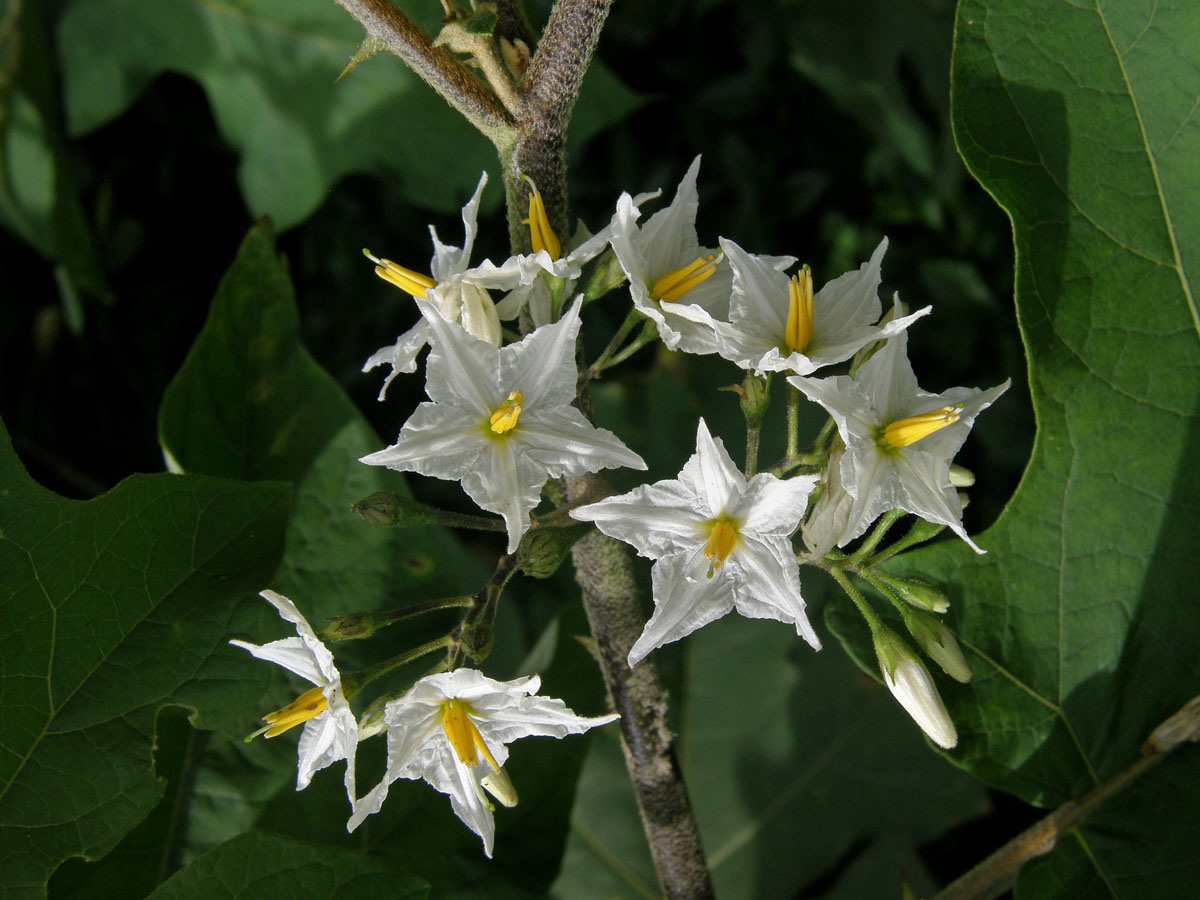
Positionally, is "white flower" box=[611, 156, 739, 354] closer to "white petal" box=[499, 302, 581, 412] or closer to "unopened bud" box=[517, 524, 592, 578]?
"white petal" box=[499, 302, 581, 412]

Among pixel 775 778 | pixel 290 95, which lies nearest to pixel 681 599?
pixel 775 778

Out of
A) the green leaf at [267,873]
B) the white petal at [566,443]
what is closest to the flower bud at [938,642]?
the white petal at [566,443]

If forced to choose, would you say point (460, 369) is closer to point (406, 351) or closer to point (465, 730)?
point (406, 351)

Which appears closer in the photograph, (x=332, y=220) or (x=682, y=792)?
(x=682, y=792)

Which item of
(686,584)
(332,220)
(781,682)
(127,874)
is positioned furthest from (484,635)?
(332,220)

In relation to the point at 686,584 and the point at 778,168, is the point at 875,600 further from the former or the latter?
the point at 778,168
